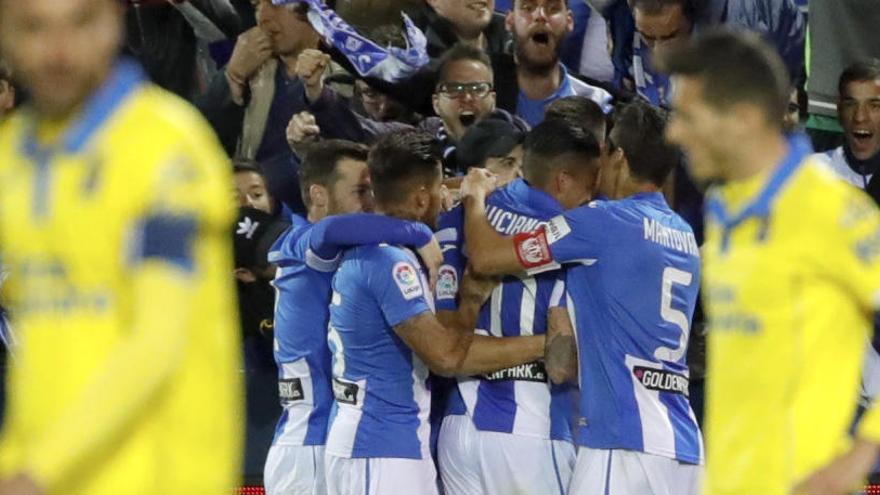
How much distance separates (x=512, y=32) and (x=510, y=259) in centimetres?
230

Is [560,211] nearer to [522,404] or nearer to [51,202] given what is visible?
[522,404]

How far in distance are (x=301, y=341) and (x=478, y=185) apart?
3.40ft

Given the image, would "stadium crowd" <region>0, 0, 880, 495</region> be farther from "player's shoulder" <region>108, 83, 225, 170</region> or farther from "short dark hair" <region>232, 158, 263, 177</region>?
"short dark hair" <region>232, 158, 263, 177</region>

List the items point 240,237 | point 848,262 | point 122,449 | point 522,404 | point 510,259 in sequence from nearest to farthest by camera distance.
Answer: point 122,449, point 848,262, point 510,259, point 522,404, point 240,237

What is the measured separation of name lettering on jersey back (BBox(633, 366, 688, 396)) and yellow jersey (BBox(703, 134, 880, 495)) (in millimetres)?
2370

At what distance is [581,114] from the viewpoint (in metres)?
6.91

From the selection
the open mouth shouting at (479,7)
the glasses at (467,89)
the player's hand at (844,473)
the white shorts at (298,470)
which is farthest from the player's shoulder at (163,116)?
the open mouth shouting at (479,7)

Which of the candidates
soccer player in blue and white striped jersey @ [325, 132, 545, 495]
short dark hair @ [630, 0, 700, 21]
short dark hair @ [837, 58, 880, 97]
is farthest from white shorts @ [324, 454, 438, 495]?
short dark hair @ [837, 58, 880, 97]

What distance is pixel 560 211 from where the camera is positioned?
6.66 metres

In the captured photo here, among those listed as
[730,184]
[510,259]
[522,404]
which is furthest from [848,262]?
[522,404]

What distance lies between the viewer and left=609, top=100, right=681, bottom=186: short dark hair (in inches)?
249

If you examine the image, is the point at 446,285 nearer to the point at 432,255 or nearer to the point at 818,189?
the point at 432,255

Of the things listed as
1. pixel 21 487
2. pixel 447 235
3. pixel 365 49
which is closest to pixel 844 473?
pixel 21 487

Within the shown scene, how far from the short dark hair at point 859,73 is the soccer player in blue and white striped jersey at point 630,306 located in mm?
2205
